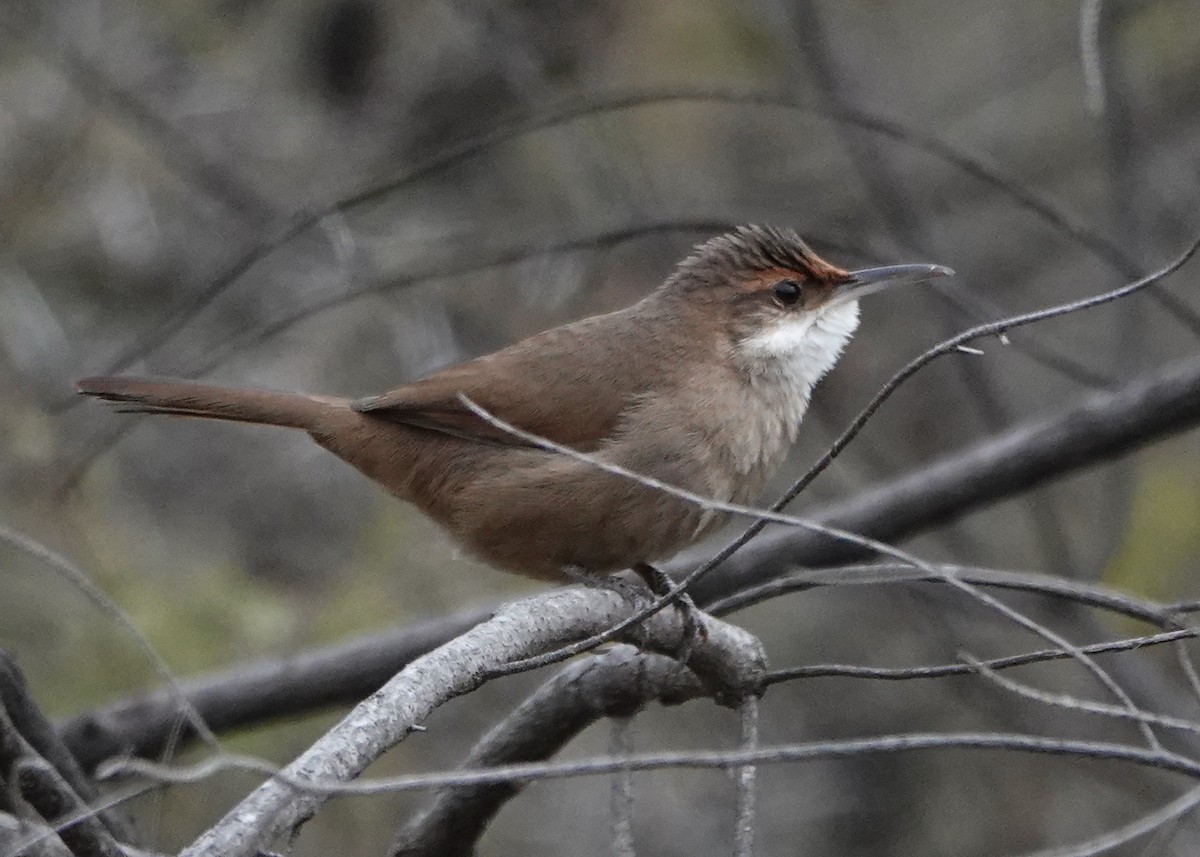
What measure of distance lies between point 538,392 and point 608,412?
0.23 metres

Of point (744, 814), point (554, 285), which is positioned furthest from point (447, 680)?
point (554, 285)

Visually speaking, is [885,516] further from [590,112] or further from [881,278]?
[590,112]

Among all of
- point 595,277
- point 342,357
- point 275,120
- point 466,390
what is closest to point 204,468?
point 342,357

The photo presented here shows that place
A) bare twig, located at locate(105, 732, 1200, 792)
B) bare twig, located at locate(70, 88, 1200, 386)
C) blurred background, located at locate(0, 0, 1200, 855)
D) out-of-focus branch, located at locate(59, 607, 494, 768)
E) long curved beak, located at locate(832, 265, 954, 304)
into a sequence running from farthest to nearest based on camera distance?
blurred background, located at locate(0, 0, 1200, 855) → out-of-focus branch, located at locate(59, 607, 494, 768) → long curved beak, located at locate(832, 265, 954, 304) → bare twig, located at locate(70, 88, 1200, 386) → bare twig, located at locate(105, 732, 1200, 792)

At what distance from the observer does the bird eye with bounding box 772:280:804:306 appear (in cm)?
503

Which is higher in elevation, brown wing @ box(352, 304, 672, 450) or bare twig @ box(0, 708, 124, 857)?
brown wing @ box(352, 304, 672, 450)

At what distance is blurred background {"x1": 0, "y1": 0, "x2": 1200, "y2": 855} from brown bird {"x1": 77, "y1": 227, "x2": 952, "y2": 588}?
3.85 ft

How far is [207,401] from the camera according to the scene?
15.2ft

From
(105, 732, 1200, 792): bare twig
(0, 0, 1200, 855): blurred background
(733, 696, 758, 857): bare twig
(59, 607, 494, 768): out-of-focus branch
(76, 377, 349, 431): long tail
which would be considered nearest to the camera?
(105, 732, 1200, 792): bare twig

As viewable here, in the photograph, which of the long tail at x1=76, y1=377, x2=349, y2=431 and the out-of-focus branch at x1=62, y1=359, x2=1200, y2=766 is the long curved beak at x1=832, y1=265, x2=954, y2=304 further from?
the long tail at x1=76, y1=377, x2=349, y2=431

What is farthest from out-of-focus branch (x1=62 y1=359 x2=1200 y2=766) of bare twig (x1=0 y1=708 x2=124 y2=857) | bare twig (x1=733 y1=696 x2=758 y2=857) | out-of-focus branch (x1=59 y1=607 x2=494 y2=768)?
bare twig (x1=733 y1=696 x2=758 y2=857)

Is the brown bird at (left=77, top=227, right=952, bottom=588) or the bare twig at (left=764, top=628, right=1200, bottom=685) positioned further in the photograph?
the brown bird at (left=77, top=227, right=952, bottom=588)

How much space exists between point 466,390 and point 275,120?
3960 mm

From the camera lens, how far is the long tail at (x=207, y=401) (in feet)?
14.9
